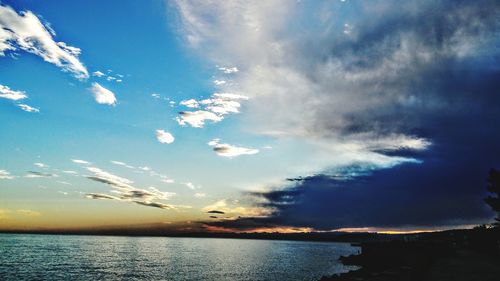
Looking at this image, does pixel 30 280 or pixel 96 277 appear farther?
pixel 96 277

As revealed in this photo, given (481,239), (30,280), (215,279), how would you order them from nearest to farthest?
(30,280), (215,279), (481,239)

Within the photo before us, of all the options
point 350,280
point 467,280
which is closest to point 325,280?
point 350,280

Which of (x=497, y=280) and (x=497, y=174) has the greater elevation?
(x=497, y=174)

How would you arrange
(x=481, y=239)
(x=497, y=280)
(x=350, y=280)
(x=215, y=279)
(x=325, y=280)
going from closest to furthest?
(x=497, y=280) < (x=350, y=280) < (x=325, y=280) < (x=215, y=279) < (x=481, y=239)

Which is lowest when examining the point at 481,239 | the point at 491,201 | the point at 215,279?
the point at 215,279

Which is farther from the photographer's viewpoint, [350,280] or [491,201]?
[491,201]

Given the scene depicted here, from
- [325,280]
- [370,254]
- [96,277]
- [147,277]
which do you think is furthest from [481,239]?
[96,277]

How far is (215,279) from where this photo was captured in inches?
2655

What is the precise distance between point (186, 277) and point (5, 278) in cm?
3151

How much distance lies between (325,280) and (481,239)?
217ft

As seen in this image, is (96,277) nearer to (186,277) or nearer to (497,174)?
(186,277)

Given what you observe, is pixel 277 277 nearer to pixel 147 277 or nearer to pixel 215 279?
pixel 215 279

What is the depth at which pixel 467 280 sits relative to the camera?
101 feet

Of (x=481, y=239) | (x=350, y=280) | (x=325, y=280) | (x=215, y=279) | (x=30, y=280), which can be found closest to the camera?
(x=350, y=280)
